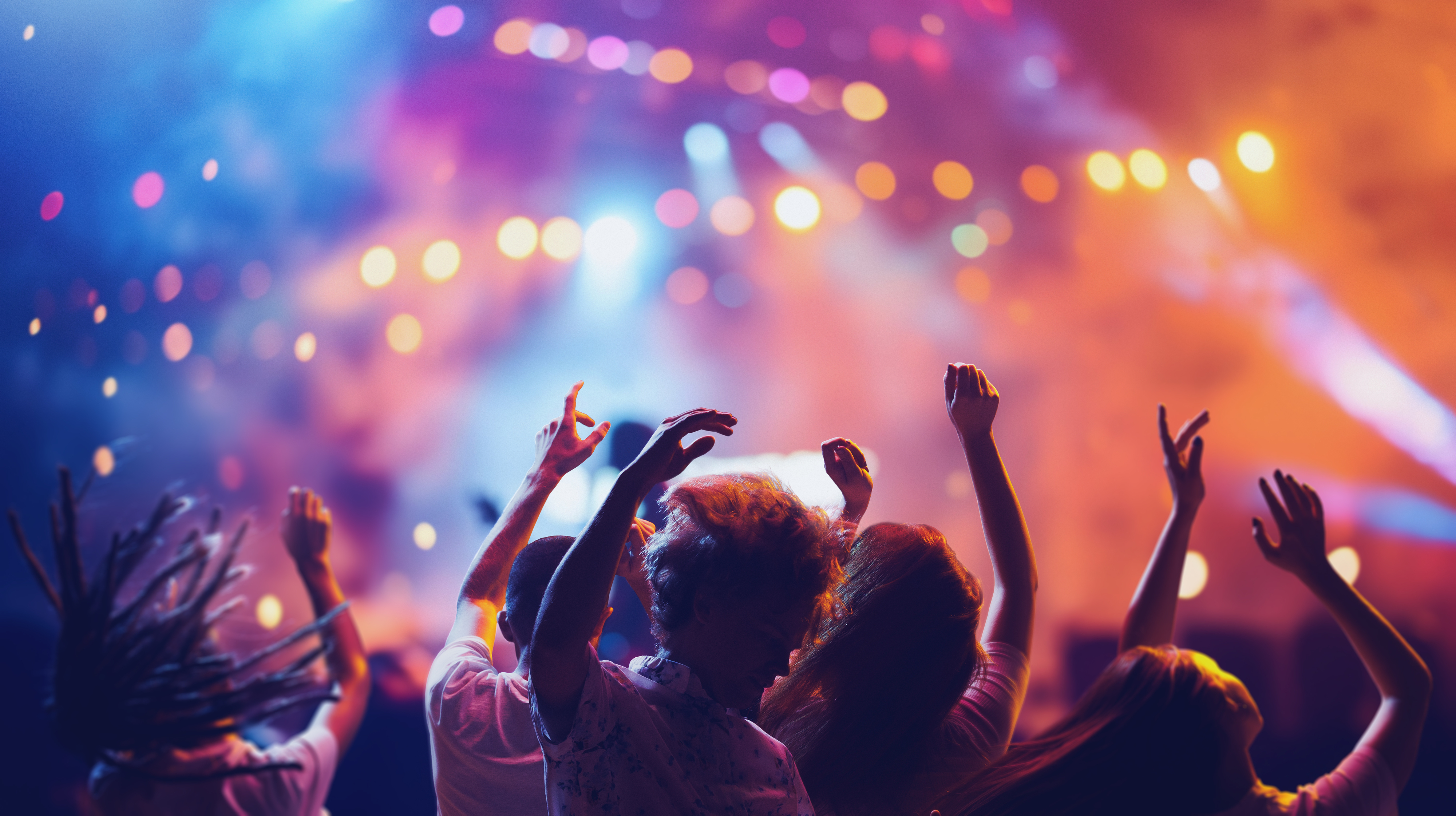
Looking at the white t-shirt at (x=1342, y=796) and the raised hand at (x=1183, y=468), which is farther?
the raised hand at (x=1183, y=468)

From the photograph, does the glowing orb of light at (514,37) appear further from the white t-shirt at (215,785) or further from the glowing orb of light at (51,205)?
the white t-shirt at (215,785)

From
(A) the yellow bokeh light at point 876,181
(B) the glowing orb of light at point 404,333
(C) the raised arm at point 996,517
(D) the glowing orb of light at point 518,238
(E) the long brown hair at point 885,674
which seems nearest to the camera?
(E) the long brown hair at point 885,674

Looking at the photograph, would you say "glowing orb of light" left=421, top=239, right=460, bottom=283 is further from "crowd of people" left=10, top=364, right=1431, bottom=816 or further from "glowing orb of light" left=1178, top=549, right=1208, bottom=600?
"glowing orb of light" left=1178, top=549, right=1208, bottom=600

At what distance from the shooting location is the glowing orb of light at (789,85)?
8.14 ft

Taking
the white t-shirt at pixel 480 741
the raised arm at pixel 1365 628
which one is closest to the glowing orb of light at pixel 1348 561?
the raised arm at pixel 1365 628

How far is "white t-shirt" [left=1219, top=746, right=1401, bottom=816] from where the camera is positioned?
0.94 metres

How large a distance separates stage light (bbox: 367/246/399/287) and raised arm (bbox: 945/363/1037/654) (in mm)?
1631

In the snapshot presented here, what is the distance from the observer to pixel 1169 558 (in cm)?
124

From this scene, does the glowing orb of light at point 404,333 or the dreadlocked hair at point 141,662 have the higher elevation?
Result: the glowing orb of light at point 404,333

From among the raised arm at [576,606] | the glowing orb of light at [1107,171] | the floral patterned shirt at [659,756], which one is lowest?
the floral patterned shirt at [659,756]

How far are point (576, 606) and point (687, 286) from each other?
6.07 ft

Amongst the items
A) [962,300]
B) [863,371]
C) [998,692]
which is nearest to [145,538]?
[998,692]

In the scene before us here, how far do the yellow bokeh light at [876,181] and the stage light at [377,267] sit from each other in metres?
1.52

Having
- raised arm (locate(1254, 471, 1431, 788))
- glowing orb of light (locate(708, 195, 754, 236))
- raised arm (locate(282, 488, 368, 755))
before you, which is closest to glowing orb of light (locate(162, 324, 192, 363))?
raised arm (locate(282, 488, 368, 755))
